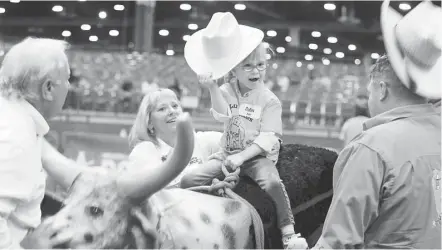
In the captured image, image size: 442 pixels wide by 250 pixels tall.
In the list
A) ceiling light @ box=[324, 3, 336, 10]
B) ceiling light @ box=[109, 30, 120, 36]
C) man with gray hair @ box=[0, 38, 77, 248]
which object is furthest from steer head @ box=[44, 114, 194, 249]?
ceiling light @ box=[324, 3, 336, 10]

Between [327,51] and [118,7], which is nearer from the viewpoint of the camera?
[118,7]

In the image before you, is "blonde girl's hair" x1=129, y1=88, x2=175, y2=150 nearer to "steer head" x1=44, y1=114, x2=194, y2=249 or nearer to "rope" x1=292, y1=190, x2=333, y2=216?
"rope" x1=292, y1=190, x2=333, y2=216

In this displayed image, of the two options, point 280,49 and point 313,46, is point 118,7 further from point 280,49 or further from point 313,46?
point 313,46

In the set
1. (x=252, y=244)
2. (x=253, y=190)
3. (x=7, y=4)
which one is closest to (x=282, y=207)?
(x=253, y=190)

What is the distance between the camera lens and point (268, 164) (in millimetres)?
2752

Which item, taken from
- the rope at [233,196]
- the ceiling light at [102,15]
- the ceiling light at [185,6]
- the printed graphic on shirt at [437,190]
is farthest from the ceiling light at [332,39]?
the printed graphic on shirt at [437,190]

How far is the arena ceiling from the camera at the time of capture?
5836 mm

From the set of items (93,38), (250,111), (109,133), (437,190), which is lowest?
(109,133)

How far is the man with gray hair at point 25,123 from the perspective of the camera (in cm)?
172

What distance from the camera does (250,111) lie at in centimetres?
287

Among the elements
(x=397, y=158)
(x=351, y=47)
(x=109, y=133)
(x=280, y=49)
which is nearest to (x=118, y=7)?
(x=109, y=133)

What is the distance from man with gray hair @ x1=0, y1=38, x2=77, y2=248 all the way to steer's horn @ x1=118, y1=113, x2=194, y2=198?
0.91 feet

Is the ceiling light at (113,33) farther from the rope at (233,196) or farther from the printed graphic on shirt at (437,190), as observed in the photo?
the printed graphic on shirt at (437,190)

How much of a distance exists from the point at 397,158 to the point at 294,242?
761 mm
